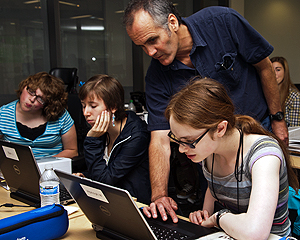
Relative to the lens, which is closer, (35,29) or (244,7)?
(35,29)

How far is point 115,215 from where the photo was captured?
3.18 feet

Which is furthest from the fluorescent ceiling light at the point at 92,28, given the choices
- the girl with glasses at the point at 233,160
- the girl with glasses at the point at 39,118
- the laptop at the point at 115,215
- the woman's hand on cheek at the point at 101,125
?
the laptop at the point at 115,215

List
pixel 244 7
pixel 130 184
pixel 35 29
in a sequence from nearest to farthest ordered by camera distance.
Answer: pixel 130 184 → pixel 35 29 → pixel 244 7

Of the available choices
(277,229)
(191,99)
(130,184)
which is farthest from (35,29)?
(277,229)

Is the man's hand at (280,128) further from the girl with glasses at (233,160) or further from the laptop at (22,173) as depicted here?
the laptop at (22,173)

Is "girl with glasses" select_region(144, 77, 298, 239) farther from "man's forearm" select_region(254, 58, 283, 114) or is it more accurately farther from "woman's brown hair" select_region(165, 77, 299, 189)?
"man's forearm" select_region(254, 58, 283, 114)

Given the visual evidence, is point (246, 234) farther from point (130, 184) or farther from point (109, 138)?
point (109, 138)

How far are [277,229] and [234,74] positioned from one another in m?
0.78

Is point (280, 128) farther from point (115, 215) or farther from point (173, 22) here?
point (115, 215)

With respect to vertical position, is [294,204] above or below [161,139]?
below

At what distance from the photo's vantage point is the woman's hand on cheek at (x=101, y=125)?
1818 millimetres

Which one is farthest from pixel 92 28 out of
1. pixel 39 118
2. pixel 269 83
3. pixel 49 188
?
pixel 49 188

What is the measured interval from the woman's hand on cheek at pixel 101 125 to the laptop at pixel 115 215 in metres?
0.74

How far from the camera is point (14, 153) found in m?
1.38
